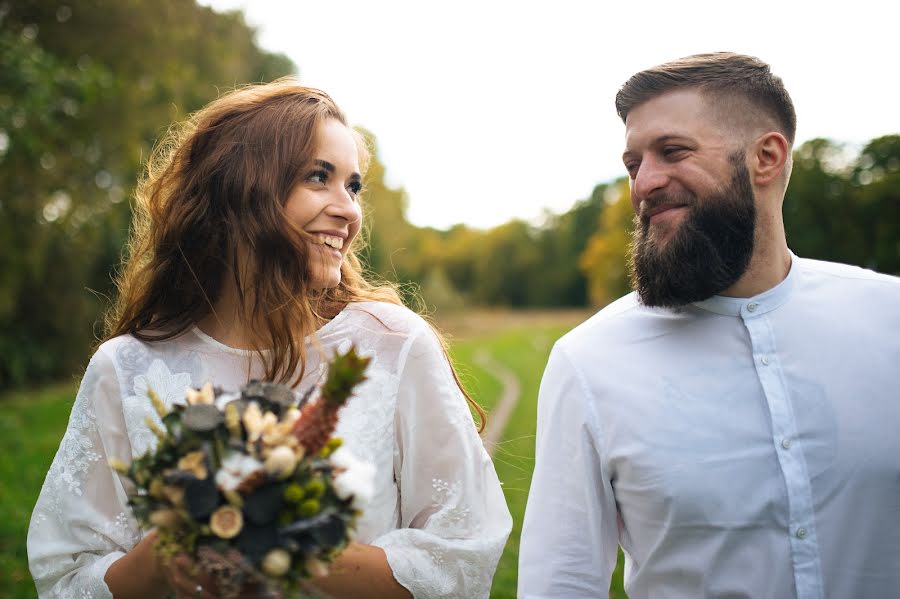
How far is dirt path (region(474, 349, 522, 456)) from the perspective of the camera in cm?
1407

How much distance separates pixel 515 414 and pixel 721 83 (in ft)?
47.7

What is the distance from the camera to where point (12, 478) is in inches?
395

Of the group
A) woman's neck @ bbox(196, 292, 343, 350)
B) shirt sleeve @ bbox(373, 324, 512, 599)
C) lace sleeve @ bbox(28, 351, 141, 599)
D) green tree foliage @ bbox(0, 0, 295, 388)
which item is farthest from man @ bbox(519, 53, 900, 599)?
green tree foliage @ bbox(0, 0, 295, 388)

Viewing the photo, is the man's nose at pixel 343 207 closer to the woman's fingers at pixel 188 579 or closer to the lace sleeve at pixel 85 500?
the lace sleeve at pixel 85 500

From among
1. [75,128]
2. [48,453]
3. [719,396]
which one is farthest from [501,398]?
[719,396]

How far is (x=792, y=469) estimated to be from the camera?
8.15 feet

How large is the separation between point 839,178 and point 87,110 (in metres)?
14.5

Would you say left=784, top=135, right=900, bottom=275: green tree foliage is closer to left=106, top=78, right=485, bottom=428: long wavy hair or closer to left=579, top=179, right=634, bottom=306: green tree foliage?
left=106, top=78, right=485, bottom=428: long wavy hair

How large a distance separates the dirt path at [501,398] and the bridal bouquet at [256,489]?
3.98 meters

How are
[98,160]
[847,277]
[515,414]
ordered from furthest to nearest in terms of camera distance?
[98,160]
[515,414]
[847,277]

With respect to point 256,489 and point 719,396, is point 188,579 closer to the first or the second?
point 256,489

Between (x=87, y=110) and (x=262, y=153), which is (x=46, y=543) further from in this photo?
(x=87, y=110)

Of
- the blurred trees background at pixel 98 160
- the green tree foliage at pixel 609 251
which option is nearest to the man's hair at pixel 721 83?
the blurred trees background at pixel 98 160

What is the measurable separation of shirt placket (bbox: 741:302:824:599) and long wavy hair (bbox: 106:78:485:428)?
3.59 feet
